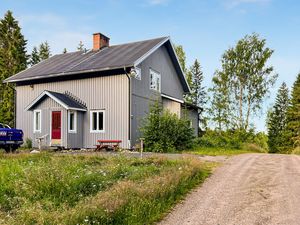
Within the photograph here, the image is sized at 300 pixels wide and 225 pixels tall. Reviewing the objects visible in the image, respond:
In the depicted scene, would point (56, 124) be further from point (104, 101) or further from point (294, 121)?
point (294, 121)

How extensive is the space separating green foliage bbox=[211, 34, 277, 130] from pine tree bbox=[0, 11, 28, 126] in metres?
24.1

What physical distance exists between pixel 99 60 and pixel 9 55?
23.4m

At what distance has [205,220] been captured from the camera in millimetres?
6109

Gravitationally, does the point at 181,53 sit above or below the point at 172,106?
above

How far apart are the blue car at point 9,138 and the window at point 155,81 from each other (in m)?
9.57

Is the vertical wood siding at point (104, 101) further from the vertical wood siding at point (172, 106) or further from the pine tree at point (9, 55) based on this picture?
the pine tree at point (9, 55)

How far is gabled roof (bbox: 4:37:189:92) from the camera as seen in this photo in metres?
20.8

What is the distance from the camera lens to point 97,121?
842 inches

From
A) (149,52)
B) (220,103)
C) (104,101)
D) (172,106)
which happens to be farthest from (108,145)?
(220,103)

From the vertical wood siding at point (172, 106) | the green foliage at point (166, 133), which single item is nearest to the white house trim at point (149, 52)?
the green foliage at point (166, 133)

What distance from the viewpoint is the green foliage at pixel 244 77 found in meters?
34.5

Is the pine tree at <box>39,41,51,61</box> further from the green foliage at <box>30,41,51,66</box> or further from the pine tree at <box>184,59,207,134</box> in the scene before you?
the pine tree at <box>184,59,207,134</box>

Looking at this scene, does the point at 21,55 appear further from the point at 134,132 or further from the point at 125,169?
the point at 125,169

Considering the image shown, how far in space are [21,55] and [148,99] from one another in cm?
2545
